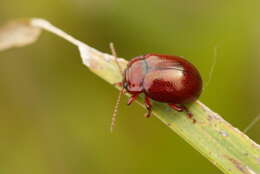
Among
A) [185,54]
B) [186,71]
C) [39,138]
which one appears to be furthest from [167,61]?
[39,138]

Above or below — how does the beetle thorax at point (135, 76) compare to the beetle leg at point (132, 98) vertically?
above

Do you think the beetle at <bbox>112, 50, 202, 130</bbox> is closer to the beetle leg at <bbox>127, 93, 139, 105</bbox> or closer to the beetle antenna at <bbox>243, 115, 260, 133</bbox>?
the beetle leg at <bbox>127, 93, 139, 105</bbox>

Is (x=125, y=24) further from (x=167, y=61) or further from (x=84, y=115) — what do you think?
(x=167, y=61)

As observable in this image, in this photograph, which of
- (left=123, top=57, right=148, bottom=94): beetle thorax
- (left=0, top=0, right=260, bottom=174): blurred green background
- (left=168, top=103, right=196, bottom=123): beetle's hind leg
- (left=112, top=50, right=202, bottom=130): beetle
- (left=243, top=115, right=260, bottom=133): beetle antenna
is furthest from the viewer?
(left=0, top=0, right=260, bottom=174): blurred green background

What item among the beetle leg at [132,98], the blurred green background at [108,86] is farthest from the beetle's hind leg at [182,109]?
the blurred green background at [108,86]

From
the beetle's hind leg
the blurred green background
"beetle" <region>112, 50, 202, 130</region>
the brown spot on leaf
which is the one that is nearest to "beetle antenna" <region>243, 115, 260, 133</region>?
the blurred green background

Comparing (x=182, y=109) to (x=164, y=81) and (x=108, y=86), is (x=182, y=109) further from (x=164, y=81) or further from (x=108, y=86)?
(x=108, y=86)

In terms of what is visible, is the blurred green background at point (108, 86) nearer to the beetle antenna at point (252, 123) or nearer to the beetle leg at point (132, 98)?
the beetle antenna at point (252, 123)
